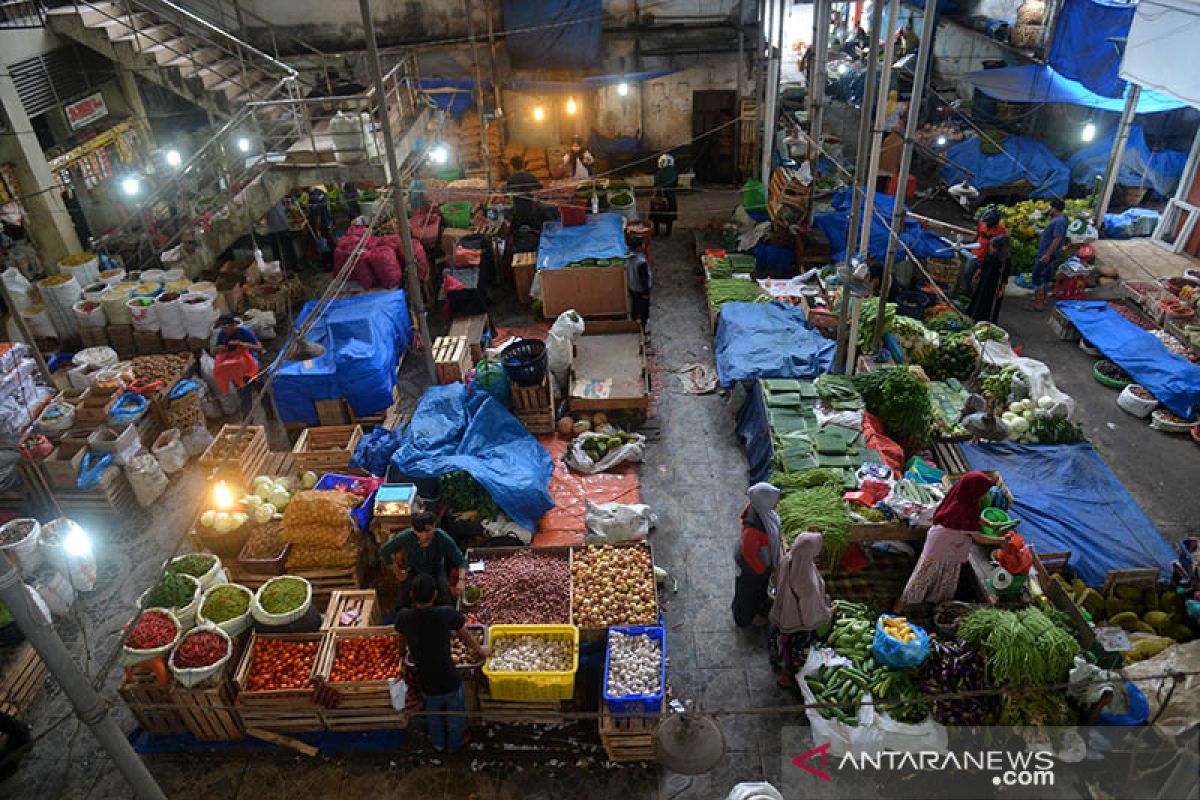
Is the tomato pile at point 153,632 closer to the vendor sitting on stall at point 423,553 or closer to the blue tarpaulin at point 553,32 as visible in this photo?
the vendor sitting on stall at point 423,553

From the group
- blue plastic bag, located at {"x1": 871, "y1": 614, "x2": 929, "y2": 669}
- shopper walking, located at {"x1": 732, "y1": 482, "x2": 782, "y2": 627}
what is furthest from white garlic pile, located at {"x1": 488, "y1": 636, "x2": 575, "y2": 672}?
blue plastic bag, located at {"x1": 871, "y1": 614, "x2": 929, "y2": 669}

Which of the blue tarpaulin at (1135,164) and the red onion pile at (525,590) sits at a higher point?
the blue tarpaulin at (1135,164)

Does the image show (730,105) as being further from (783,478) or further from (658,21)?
(783,478)

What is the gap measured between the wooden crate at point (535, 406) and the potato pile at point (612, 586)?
3.03 m

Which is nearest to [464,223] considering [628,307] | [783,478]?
[628,307]

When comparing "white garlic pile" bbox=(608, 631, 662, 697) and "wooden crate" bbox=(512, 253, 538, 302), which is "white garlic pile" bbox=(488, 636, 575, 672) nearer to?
"white garlic pile" bbox=(608, 631, 662, 697)

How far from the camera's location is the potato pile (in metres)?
7.43

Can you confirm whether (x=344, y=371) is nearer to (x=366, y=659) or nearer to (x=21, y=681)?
(x=366, y=659)

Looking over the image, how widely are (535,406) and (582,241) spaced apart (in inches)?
187

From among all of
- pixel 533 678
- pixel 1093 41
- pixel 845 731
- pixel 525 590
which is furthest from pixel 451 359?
pixel 1093 41

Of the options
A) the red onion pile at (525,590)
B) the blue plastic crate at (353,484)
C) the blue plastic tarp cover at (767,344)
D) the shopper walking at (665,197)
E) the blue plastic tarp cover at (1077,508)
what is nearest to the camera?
the red onion pile at (525,590)

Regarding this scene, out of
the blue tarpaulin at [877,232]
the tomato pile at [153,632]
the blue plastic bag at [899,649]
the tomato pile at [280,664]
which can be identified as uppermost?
the blue tarpaulin at [877,232]

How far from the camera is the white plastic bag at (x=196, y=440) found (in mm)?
10859

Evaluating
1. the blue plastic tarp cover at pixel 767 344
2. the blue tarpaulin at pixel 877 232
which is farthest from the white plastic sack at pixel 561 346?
the blue tarpaulin at pixel 877 232
